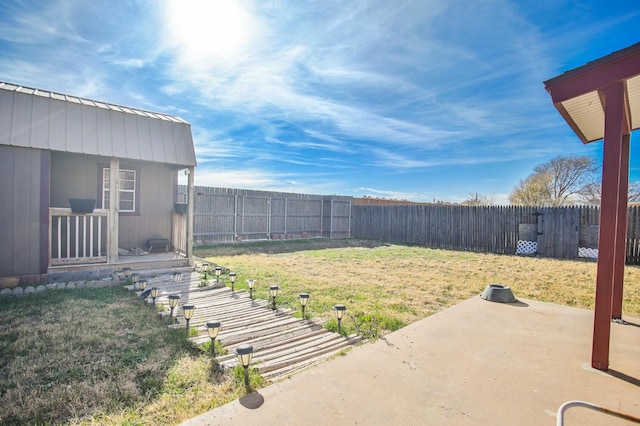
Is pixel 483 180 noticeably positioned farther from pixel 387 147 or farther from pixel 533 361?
pixel 533 361

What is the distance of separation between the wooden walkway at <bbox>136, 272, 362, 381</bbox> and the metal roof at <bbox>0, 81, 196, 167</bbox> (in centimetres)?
322

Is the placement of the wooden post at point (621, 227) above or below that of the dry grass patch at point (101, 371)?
above

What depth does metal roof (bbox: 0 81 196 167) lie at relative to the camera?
526 centimetres

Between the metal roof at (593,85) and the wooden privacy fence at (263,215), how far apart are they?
34.8 feet

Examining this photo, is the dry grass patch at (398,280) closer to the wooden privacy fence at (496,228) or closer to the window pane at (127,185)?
the wooden privacy fence at (496,228)

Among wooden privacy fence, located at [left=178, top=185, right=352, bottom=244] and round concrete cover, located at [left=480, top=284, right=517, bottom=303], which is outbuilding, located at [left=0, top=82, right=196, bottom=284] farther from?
round concrete cover, located at [left=480, top=284, right=517, bottom=303]

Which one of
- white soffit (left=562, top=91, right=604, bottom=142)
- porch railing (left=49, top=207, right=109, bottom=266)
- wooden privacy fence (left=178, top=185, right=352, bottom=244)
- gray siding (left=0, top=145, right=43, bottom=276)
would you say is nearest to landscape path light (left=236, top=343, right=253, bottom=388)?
white soffit (left=562, top=91, right=604, bottom=142)

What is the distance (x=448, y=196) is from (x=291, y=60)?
1851 centimetres

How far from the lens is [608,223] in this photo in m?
2.49

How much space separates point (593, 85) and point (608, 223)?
115cm

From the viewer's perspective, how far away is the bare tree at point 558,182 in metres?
18.1

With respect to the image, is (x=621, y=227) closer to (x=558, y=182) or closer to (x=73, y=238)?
(x=73, y=238)

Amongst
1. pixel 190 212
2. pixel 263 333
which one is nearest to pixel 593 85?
pixel 263 333

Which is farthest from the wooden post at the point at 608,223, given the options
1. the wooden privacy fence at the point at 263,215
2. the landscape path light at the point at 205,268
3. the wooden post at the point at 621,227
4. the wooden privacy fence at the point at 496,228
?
the wooden privacy fence at the point at 263,215
